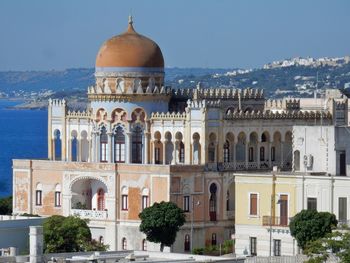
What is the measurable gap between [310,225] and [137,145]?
16.8 metres

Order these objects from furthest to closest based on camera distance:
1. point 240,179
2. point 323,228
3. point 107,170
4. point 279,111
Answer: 1. point 279,111
2. point 107,170
3. point 240,179
4. point 323,228

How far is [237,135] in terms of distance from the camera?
104438 millimetres

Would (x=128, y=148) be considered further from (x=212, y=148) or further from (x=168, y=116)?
(x=212, y=148)

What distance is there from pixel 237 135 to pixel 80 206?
Result: 27.0 ft

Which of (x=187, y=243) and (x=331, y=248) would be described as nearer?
(x=331, y=248)

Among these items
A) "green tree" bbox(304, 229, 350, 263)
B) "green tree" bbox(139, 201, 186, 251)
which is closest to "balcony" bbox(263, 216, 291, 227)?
"green tree" bbox(139, 201, 186, 251)

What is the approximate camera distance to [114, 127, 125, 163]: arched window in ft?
343

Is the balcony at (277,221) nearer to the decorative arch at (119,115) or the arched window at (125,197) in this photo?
the arched window at (125,197)

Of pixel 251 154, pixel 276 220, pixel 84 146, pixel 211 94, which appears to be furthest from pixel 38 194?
pixel 276 220

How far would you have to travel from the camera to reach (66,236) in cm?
9181

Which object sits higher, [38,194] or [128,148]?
[128,148]

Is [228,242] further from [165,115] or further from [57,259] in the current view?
[57,259]

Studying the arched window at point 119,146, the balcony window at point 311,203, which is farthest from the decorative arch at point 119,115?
the balcony window at point 311,203

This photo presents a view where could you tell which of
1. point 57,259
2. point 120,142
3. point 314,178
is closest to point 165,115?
point 120,142
